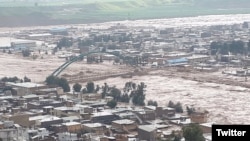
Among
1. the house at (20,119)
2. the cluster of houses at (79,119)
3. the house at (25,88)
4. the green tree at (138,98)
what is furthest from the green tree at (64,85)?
the house at (20,119)

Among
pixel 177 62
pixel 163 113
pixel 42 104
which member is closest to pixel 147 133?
pixel 163 113

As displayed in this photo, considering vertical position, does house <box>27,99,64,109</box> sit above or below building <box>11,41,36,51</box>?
below

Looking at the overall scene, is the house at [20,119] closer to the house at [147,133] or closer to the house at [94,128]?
the house at [94,128]

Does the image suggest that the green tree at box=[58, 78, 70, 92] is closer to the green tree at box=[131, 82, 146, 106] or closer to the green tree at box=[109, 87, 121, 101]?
the green tree at box=[109, 87, 121, 101]

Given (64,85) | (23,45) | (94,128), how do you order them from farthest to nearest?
(23,45) → (64,85) → (94,128)

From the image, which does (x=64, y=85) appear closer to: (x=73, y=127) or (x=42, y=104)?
(x=42, y=104)

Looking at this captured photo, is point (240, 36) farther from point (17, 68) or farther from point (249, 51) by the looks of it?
point (17, 68)

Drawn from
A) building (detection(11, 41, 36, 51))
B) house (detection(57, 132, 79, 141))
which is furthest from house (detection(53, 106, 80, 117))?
building (detection(11, 41, 36, 51))
